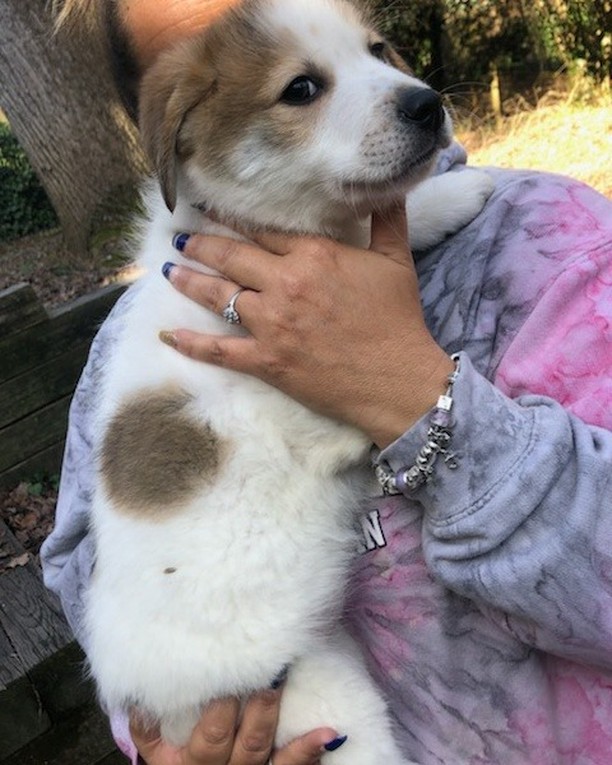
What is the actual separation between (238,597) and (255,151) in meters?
1.13

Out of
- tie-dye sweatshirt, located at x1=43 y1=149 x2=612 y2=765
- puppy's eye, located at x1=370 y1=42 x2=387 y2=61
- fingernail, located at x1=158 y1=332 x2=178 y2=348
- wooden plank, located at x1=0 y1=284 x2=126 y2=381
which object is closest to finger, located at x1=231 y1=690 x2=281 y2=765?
tie-dye sweatshirt, located at x1=43 y1=149 x2=612 y2=765

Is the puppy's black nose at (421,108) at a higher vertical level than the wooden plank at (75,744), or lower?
higher

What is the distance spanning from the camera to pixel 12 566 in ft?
14.6

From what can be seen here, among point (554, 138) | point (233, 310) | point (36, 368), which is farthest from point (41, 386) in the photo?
point (554, 138)

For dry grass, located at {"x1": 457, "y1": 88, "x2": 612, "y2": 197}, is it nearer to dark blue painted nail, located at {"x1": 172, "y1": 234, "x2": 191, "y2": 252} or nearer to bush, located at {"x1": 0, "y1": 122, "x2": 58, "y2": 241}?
dark blue painted nail, located at {"x1": 172, "y1": 234, "x2": 191, "y2": 252}

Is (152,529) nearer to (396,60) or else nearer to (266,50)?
(266,50)

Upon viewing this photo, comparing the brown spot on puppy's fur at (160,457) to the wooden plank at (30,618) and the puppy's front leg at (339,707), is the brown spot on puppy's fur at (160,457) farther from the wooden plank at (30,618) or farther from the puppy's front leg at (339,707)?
the wooden plank at (30,618)

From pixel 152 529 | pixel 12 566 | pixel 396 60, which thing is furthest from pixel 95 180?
A: pixel 152 529

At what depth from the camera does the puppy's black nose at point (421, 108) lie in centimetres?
177

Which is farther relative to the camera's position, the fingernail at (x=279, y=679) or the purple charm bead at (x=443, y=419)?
the fingernail at (x=279, y=679)

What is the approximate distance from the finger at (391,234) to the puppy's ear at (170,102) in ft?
1.73

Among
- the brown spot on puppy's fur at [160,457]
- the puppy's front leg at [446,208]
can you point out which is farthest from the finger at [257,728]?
the puppy's front leg at [446,208]

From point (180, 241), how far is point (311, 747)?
52.1 inches

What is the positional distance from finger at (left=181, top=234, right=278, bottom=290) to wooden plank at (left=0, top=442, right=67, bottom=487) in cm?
317
